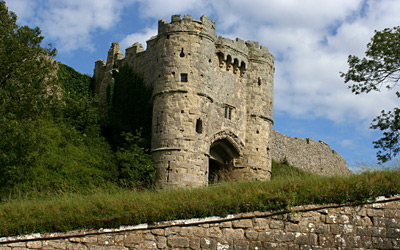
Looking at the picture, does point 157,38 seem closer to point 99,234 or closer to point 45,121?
point 45,121

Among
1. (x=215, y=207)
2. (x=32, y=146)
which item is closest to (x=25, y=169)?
(x=32, y=146)

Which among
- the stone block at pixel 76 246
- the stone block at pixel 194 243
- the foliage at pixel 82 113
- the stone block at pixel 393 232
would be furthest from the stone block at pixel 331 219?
the foliage at pixel 82 113

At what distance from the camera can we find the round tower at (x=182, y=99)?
27.7m

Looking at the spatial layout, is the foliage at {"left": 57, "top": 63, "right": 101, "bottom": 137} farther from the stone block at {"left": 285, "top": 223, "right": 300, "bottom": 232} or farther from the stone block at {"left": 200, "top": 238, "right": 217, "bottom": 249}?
the stone block at {"left": 285, "top": 223, "right": 300, "bottom": 232}

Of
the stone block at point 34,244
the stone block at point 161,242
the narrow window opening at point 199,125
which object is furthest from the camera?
the narrow window opening at point 199,125

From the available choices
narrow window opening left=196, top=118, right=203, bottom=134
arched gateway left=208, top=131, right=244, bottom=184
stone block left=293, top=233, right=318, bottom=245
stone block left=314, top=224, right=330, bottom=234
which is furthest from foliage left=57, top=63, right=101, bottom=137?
stone block left=314, top=224, right=330, bottom=234

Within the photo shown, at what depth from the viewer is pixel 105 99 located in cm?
3466

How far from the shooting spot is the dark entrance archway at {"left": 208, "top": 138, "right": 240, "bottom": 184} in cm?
→ 3225

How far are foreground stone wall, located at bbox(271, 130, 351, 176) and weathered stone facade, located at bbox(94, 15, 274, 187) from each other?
10.2 meters

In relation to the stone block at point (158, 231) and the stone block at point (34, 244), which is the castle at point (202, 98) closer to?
the stone block at point (158, 231)

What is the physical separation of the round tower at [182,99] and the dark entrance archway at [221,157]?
3390mm

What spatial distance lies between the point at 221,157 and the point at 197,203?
16.4 metres

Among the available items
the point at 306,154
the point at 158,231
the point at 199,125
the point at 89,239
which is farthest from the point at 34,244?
the point at 306,154

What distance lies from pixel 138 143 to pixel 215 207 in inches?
527
